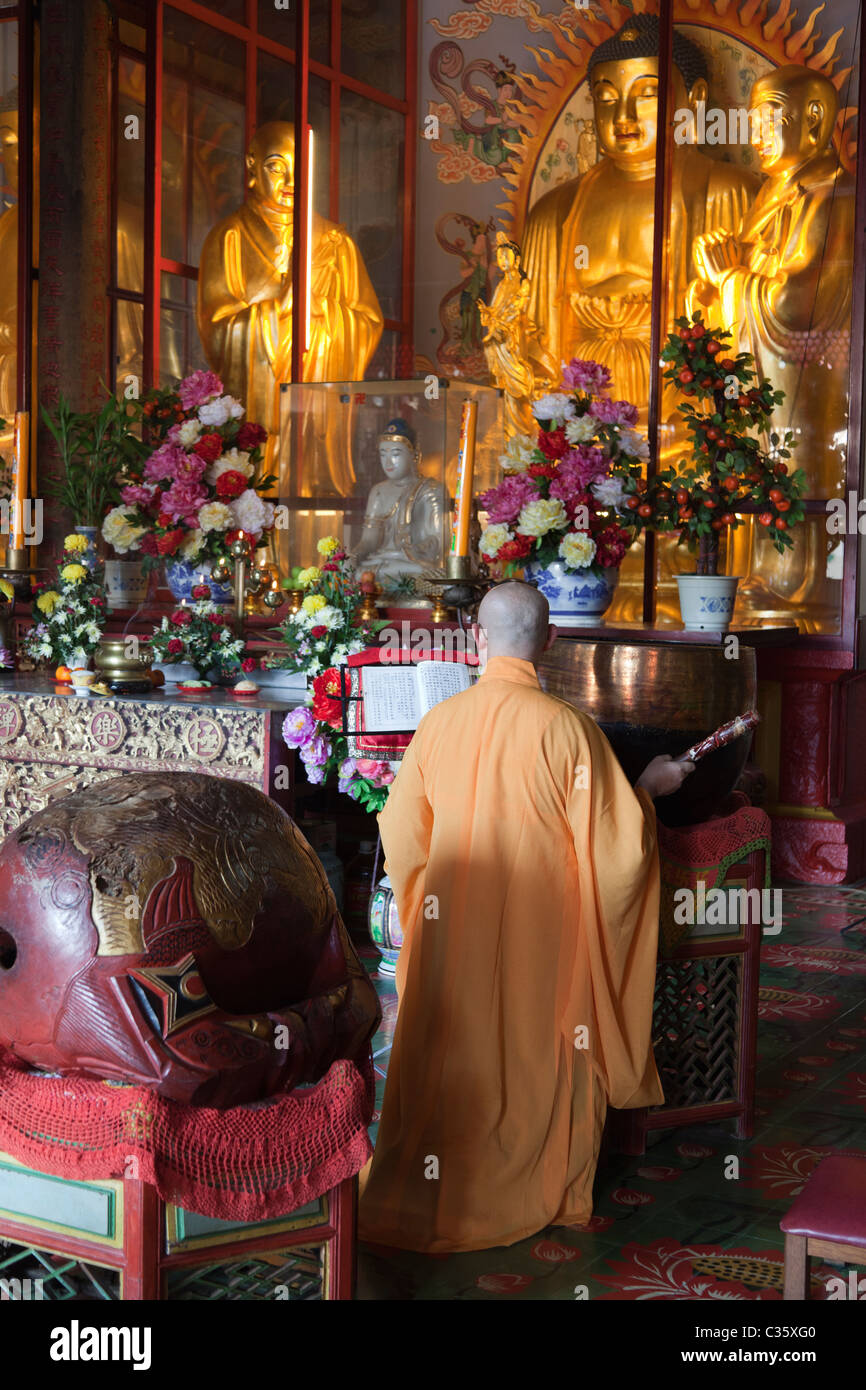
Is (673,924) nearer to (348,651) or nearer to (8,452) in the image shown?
(348,651)

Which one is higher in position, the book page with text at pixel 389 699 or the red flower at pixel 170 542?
the red flower at pixel 170 542

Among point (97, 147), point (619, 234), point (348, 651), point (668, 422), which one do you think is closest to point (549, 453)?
point (348, 651)

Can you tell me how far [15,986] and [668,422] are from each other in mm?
5843

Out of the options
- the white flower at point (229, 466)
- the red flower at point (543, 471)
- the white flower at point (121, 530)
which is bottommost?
the white flower at point (121, 530)

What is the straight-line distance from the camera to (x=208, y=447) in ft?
17.6

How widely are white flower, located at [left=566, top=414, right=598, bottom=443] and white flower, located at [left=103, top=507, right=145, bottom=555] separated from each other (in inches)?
66.4

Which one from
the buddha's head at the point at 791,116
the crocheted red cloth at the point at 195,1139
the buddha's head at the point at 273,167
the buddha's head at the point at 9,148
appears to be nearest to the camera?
the crocheted red cloth at the point at 195,1139

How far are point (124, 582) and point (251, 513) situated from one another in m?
1.39

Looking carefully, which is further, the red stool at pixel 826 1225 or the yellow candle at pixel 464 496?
the yellow candle at pixel 464 496

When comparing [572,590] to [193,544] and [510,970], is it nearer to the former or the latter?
[193,544]

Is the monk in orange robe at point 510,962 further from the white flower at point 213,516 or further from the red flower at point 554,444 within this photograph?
the white flower at point 213,516

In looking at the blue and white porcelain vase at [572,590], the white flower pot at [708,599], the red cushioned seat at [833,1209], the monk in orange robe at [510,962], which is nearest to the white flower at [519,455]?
the blue and white porcelain vase at [572,590]

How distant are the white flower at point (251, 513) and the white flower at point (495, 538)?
92 cm

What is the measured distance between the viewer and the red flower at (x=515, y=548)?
16.1 feet
